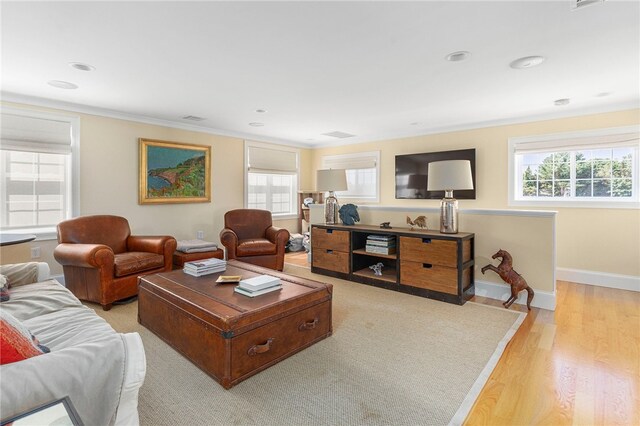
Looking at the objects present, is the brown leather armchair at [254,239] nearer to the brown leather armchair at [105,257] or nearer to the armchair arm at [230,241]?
the armchair arm at [230,241]

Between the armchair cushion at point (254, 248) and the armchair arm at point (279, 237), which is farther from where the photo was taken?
the armchair arm at point (279, 237)

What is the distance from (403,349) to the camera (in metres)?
2.40

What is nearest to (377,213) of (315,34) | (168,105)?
(315,34)

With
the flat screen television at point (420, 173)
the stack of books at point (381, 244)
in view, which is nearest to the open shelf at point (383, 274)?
the stack of books at point (381, 244)

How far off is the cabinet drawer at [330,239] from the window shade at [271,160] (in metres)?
2.22

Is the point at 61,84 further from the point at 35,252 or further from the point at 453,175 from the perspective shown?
the point at 453,175

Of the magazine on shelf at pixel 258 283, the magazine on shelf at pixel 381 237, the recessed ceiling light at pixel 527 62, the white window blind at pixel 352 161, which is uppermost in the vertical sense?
the recessed ceiling light at pixel 527 62

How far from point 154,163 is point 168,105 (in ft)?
3.55

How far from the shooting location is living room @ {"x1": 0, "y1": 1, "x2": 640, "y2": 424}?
133 inches

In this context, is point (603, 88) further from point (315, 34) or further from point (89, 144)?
point (89, 144)

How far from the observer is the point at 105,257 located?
315 centimetres

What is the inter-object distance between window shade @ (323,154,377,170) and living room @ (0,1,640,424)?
0.49 m

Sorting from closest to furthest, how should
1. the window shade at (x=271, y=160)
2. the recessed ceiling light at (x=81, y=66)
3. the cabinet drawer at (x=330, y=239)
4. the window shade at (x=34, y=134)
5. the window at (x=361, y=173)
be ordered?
the recessed ceiling light at (x=81, y=66) < the window shade at (x=34, y=134) < the cabinet drawer at (x=330, y=239) < the window shade at (x=271, y=160) < the window at (x=361, y=173)

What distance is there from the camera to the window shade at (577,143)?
3.94 m
